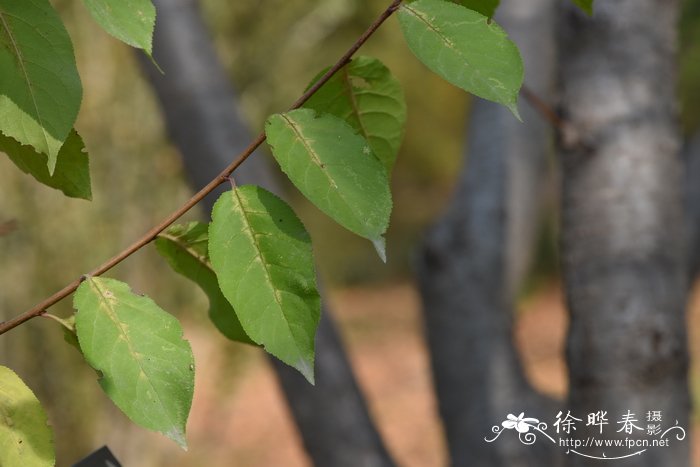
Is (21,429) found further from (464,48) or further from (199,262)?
(464,48)

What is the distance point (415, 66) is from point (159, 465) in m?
4.42

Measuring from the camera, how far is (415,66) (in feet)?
23.4

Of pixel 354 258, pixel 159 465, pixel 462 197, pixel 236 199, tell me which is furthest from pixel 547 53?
pixel 354 258

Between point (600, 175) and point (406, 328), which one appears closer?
point (600, 175)

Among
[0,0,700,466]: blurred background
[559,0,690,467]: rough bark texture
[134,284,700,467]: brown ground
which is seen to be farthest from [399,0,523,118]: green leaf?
[134,284,700,467]: brown ground

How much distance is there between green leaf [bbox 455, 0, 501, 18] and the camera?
0.56 m

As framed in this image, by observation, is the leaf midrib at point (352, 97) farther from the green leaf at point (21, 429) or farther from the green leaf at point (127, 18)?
the green leaf at point (21, 429)

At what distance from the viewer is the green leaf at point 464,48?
48 centimetres

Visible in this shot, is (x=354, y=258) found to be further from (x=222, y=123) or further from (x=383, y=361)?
(x=222, y=123)

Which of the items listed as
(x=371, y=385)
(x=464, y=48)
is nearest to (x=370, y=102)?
(x=464, y=48)

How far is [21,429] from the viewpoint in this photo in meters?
0.51

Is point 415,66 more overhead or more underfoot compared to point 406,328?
more overhead

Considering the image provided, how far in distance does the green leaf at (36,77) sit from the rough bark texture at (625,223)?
794mm

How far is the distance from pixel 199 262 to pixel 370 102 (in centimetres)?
16
